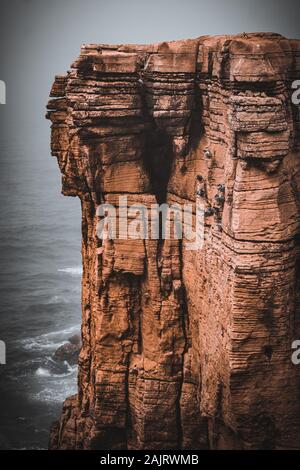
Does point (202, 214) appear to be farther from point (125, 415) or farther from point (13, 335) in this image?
point (13, 335)

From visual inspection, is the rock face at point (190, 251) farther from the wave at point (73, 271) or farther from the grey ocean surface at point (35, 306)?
the wave at point (73, 271)

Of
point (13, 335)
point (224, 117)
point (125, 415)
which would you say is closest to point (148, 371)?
point (125, 415)

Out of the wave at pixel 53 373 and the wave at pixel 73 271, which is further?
the wave at pixel 73 271

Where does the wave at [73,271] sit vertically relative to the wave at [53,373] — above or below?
below

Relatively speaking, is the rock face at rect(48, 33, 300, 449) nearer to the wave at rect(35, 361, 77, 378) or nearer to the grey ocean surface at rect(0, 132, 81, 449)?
the grey ocean surface at rect(0, 132, 81, 449)

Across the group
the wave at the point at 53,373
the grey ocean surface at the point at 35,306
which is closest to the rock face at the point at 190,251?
the grey ocean surface at the point at 35,306
